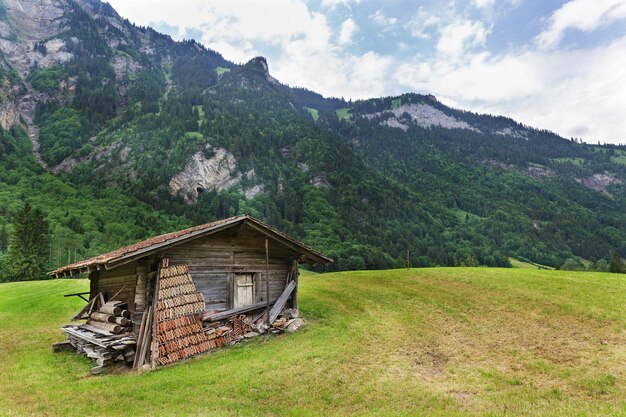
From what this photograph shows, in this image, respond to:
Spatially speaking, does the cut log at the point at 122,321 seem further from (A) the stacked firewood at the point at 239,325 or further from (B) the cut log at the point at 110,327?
(A) the stacked firewood at the point at 239,325

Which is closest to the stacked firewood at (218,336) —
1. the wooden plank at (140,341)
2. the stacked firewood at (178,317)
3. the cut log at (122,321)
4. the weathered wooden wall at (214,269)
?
the stacked firewood at (178,317)

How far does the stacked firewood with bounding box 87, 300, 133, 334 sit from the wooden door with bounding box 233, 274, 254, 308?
505cm

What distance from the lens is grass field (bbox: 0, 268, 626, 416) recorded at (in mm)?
A: 10508

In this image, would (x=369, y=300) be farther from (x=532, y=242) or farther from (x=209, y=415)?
(x=532, y=242)

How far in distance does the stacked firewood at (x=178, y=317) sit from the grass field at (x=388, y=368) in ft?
2.71

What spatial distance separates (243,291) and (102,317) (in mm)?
6689

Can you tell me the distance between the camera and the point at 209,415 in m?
9.77

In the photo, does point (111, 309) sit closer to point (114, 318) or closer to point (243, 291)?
point (114, 318)

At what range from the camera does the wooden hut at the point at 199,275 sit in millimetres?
16062

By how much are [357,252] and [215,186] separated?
77.8 meters

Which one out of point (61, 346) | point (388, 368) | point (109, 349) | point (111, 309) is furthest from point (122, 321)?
point (388, 368)

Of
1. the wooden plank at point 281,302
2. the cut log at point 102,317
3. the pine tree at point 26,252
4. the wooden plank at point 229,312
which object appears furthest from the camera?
the pine tree at point 26,252

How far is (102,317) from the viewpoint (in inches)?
682

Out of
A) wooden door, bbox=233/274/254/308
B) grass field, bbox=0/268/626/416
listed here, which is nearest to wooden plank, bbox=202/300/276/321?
wooden door, bbox=233/274/254/308
